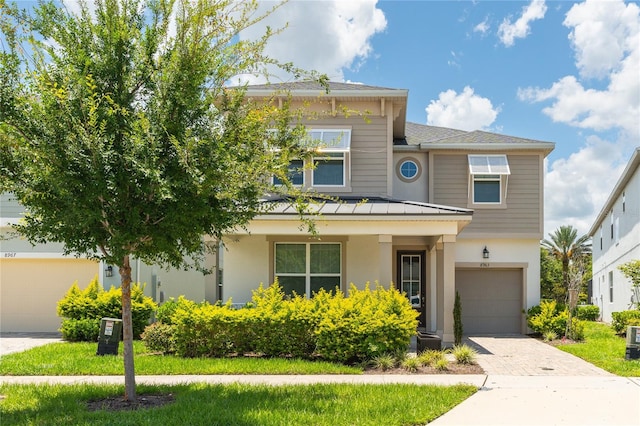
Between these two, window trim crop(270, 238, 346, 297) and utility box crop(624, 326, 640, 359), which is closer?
utility box crop(624, 326, 640, 359)

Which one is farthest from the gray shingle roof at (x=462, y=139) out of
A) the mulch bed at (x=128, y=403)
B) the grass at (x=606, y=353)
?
the mulch bed at (x=128, y=403)

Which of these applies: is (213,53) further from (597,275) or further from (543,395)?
(597,275)

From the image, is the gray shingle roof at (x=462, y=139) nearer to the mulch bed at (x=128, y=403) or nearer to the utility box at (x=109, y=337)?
the utility box at (x=109, y=337)

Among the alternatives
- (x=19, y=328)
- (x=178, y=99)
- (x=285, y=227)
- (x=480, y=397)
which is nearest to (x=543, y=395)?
(x=480, y=397)

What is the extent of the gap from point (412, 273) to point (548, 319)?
402cm

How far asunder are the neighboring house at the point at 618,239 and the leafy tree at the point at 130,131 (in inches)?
607

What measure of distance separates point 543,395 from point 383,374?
2888mm

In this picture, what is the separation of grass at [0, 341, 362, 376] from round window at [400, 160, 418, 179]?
352 inches

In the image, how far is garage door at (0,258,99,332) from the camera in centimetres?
1852

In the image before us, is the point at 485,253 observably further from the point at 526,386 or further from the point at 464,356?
the point at 526,386

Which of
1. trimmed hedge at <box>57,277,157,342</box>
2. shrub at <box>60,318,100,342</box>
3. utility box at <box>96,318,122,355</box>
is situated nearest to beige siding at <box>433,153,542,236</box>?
trimmed hedge at <box>57,277,157,342</box>

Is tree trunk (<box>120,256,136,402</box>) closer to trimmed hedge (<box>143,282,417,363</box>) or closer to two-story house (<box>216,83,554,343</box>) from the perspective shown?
trimmed hedge (<box>143,282,417,363</box>)

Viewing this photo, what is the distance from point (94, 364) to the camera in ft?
37.6

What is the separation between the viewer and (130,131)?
7.62m
